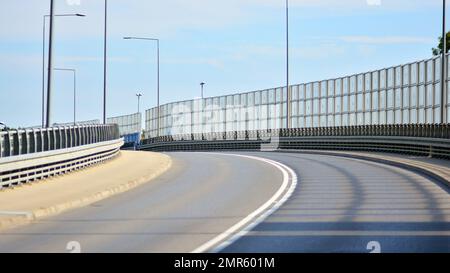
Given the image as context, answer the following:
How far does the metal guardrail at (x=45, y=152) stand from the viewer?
24.2 meters

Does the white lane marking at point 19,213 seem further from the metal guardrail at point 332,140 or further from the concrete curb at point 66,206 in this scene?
the metal guardrail at point 332,140

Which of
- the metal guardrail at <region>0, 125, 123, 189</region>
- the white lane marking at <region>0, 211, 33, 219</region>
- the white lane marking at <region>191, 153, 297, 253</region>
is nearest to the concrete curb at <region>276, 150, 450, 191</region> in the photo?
the white lane marking at <region>191, 153, 297, 253</region>

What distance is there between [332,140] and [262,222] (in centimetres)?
4635

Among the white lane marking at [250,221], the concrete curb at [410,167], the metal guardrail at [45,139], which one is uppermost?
the metal guardrail at [45,139]

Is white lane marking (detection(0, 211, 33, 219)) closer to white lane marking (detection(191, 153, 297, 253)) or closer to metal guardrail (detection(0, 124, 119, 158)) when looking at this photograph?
white lane marking (detection(191, 153, 297, 253))

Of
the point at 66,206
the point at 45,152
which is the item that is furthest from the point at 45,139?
the point at 66,206

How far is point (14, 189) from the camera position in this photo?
23422 millimetres

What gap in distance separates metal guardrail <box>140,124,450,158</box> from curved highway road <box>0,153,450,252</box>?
14254 mm

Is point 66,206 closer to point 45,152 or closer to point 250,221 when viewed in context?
point 250,221

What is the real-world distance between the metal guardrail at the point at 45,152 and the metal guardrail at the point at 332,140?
50.2 ft

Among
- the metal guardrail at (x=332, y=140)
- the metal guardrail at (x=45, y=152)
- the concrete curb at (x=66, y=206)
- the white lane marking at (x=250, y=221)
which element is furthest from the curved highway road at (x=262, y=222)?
the metal guardrail at (x=332, y=140)

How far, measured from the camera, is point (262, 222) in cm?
1673

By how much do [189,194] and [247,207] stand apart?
428cm
